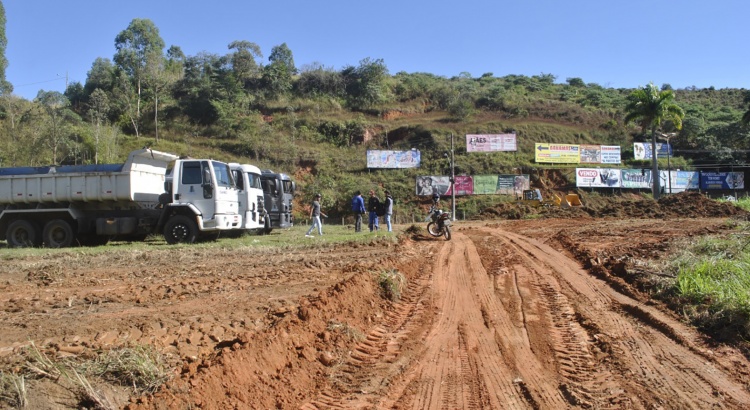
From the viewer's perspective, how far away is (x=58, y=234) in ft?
55.0

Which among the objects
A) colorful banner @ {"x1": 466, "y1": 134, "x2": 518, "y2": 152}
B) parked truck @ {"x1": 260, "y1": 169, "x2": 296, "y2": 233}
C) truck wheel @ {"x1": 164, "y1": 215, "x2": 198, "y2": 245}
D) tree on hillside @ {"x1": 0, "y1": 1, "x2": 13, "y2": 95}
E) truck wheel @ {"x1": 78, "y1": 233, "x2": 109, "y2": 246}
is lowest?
truck wheel @ {"x1": 78, "y1": 233, "x2": 109, "y2": 246}

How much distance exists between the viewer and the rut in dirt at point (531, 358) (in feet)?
13.8

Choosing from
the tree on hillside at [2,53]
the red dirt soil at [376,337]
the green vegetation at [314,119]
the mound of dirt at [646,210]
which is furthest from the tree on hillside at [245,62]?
the red dirt soil at [376,337]

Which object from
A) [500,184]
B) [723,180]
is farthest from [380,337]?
[723,180]

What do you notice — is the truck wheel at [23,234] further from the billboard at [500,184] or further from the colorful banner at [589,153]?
the colorful banner at [589,153]

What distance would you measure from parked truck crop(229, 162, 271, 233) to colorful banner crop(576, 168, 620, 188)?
107 feet

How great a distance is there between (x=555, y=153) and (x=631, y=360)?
4348 centimetres

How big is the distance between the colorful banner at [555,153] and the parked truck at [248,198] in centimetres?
3253

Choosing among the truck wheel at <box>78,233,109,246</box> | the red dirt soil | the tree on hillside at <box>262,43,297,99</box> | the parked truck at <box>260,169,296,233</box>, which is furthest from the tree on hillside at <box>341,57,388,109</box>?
the red dirt soil

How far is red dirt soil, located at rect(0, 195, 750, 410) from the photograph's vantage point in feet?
13.7

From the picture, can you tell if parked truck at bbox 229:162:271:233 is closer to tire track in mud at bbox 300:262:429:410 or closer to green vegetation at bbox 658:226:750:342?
tire track in mud at bbox 300:262:429:410

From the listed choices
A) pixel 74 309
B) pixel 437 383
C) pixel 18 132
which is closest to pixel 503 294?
pixel 437 383

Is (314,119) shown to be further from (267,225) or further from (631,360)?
(631,360)

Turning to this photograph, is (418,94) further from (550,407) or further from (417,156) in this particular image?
(550,407)
